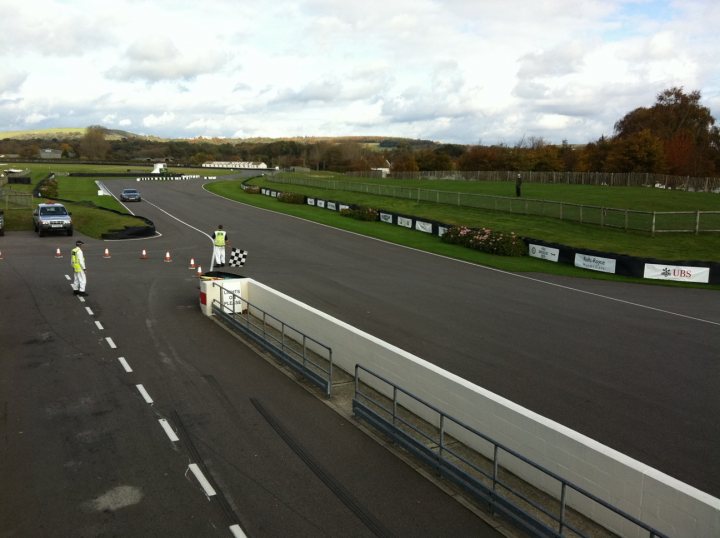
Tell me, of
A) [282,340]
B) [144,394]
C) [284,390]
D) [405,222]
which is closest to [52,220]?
[405,222]

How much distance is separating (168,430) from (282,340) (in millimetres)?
4115

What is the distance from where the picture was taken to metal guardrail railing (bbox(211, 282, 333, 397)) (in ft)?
41.0

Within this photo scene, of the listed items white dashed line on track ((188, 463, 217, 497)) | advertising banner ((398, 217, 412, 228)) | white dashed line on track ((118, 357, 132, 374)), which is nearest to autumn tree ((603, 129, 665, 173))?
advertising banner ((398, 217, 412, 228))

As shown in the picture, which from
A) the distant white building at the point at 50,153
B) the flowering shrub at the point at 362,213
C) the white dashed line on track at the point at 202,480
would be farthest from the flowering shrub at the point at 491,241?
the distant white building at the point at 50,153

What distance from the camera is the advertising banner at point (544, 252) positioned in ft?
100

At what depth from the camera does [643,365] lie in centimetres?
1423

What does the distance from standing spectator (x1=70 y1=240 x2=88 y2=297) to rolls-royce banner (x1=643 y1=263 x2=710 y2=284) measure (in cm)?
2277

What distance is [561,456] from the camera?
8.05m

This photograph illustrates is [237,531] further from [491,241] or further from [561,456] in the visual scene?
[491,241]

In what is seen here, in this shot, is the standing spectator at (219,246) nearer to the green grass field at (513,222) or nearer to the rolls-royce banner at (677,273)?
the green grass field at (513,222)

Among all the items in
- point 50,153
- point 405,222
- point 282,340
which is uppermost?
point 50,153

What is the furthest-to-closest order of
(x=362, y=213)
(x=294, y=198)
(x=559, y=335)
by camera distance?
(x=294, y=198) < (x=362, y=213) < (x=559, y=335)

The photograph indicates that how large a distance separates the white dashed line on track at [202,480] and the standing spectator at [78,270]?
13.0m

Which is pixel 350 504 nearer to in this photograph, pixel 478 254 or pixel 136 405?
pixel 136 405
